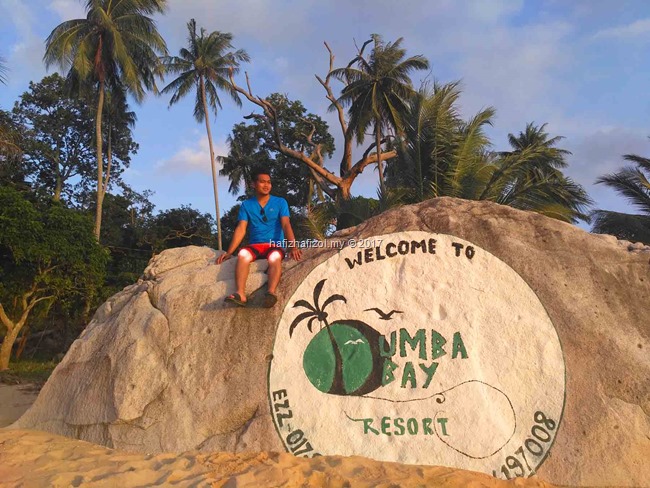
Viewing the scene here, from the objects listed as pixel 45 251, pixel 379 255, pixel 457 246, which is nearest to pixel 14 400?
pixel 45 251

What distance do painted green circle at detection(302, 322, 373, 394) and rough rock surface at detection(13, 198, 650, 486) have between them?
1.42 feet

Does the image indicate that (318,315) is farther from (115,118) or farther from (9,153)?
(115,118)

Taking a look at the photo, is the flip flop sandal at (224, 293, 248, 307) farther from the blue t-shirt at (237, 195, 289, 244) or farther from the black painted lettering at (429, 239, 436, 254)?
the black painted lettering at (429, 239, 436, 254)

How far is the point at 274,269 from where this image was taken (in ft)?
16.5

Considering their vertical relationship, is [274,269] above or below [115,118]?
below

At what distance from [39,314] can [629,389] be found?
1597cm

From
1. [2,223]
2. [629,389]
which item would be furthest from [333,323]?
[2,223]

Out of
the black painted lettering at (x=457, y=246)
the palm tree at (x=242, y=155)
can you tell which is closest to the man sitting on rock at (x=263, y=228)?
the black painted lettering at (x=457, y=246)

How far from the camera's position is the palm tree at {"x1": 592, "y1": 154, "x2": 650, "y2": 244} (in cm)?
1609

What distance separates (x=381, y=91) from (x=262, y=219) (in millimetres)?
15012

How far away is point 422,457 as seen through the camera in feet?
13.9

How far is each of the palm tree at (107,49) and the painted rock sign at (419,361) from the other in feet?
51.9

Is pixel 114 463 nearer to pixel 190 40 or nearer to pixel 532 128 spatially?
pixel 190 40

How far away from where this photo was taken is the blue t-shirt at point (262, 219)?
217 inches
